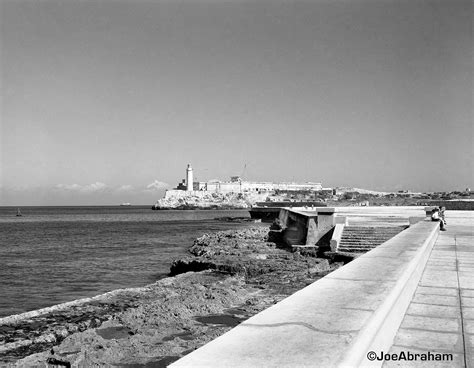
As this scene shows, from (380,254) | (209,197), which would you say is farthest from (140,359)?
(209,197)

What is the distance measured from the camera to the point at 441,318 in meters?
4.18

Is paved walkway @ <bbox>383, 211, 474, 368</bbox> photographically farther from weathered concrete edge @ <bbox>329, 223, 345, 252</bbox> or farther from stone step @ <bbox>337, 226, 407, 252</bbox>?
weathered concrete edge @ <bbox>329, 223, 345, 252</bbox>

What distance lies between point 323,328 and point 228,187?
17450 cm

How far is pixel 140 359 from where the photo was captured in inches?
281

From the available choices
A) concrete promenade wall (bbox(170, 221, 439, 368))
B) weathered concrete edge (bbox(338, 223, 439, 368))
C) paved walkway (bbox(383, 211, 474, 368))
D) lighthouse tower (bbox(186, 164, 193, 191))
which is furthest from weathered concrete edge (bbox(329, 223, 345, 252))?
lighthouse tower (bbox(186, 164, 193, 191))

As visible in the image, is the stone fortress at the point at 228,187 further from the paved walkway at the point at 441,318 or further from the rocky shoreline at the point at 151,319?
the paved walkway at the point at 441,318

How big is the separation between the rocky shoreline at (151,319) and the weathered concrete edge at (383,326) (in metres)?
3.86

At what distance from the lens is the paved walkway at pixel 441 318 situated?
132 inches

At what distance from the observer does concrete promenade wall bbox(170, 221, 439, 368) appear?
88.1 inches

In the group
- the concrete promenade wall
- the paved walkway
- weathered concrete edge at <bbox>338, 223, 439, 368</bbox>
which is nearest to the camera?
the concrete promenade wall

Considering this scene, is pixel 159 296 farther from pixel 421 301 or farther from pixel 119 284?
pixel 421 301

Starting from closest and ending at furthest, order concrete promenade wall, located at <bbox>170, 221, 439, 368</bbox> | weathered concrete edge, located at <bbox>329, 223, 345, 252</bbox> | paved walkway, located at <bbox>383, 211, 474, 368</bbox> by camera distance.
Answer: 1. concrete promenade wall, located at <bbox>170, 221, 439, 368</bbox>
2. paved walkway, located at <bbox>383, 211, 474, 368</bbox>
3. weathered concrete edge, located at <bbox>329, 223, 345, 252</bbox>

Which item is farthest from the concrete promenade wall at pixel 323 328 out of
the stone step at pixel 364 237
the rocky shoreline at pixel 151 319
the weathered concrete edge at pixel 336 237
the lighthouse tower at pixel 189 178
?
the lighthouse tower at pixel 189 178

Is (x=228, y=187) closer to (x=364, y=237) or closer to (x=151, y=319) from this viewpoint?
(x=364, y=237)
